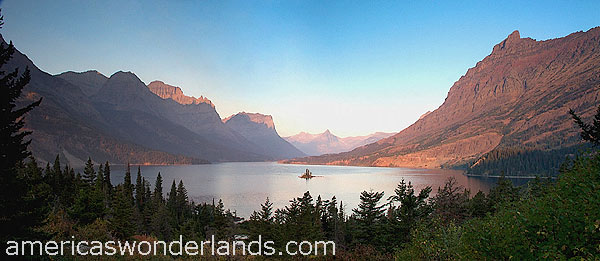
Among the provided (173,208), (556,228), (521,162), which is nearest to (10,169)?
(556,228)

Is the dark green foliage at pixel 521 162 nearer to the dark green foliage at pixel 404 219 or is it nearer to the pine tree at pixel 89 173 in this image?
the dark green foliage at pixel 404 219

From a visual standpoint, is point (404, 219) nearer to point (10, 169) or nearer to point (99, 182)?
point (10, 169)

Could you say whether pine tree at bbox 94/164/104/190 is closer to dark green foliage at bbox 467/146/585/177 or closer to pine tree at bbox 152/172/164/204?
pine tree at bbox 152/172/164/204

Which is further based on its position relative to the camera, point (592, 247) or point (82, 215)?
point (82, 215)

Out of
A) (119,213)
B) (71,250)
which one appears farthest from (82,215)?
(71,250)

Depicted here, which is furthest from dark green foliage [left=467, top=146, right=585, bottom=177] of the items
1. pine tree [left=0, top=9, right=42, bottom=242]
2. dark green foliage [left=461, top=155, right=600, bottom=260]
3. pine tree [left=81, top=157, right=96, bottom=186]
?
pine tree [left=0, top=9, right=42, bottom=242]

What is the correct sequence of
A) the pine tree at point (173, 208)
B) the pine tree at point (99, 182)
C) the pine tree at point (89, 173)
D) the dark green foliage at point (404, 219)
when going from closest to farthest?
1. the dark green foliage at point (404, 219)
2. the pine tree at point (99, 182)
3. the pine tree at point (89, 173)
4. the pine tree at point (173, 208)

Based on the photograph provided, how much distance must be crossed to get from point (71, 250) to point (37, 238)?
1231 mm

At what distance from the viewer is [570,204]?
5543 mm

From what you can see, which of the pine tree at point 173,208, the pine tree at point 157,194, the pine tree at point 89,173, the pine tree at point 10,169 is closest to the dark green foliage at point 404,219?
the pine tree at point 10,169

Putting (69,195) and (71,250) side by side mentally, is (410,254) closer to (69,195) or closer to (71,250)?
(71,250)

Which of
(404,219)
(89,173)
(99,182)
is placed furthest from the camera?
(89,173)

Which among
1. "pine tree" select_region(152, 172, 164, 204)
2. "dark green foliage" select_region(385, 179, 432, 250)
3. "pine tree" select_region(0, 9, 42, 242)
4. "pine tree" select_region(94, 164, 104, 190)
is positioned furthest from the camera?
"pine tree" select_region(152, 172, 164, 204)

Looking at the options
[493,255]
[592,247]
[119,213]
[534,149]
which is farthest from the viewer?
[534,149]
